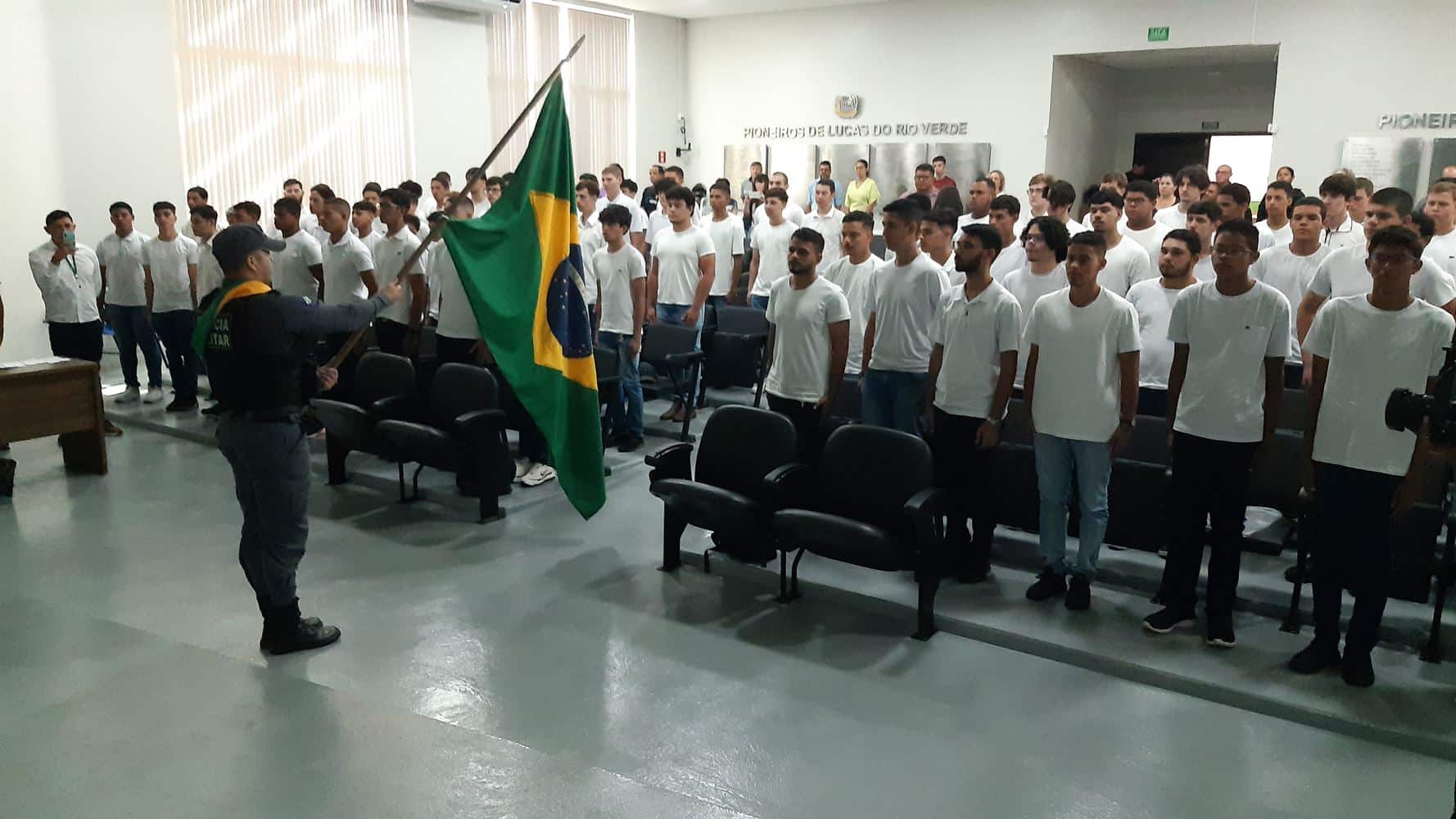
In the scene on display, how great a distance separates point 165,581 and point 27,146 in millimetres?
7306

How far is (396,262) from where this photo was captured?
6754mm

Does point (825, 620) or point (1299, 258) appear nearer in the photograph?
point (825, 620)

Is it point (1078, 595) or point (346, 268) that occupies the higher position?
point (346, 268)

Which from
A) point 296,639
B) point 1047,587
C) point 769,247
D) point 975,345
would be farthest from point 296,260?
point 1047,587

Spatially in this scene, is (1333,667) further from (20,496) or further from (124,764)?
(20,496)

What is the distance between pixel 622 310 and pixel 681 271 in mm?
931

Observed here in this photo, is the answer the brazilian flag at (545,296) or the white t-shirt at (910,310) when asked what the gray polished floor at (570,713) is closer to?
the brazilian flag at (545,296)

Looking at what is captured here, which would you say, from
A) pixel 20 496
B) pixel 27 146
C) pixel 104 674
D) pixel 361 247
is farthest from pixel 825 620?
pixel 27 146

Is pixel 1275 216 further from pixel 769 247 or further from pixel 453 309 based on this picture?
pixel 453 309

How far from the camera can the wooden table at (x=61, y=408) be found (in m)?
6.16

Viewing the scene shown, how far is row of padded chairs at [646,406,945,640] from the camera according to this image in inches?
163

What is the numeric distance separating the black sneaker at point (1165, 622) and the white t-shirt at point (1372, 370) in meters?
0.84

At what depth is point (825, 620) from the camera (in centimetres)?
438

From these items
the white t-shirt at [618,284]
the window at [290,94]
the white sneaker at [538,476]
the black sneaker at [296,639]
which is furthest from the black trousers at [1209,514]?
the window at [290,94]
